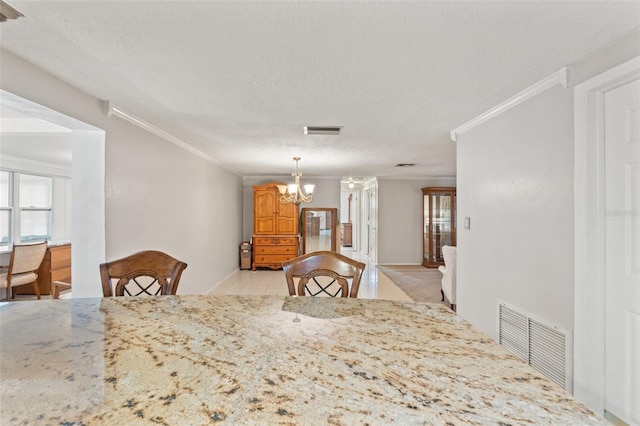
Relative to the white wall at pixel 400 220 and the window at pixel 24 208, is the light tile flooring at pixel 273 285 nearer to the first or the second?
the white wall at pixel 400 220

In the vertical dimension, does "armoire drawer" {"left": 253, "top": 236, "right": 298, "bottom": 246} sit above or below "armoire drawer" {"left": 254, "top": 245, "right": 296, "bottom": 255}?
above

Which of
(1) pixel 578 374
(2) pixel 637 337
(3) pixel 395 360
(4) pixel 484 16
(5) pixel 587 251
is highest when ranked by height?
(4) pixel 484 16

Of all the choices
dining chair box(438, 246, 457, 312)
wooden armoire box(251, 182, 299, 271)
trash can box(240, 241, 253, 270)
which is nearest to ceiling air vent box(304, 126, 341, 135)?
dining chair box(438, 246, 457, 312)

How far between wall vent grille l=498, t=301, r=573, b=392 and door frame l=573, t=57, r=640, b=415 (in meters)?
0.11

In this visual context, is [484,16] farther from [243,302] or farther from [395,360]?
[243,302]

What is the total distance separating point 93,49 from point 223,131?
5.33 feet

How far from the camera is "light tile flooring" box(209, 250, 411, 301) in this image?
5004mm

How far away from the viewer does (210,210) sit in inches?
196

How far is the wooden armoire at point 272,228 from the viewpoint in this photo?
6871mm

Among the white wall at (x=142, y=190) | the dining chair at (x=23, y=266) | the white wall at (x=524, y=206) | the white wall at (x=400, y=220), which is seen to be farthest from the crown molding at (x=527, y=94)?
the dining chair at (x=23, y=266)

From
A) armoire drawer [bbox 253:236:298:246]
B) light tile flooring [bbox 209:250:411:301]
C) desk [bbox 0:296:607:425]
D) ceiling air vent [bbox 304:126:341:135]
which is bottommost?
light tile flooring [bbox 209:250:411:301]

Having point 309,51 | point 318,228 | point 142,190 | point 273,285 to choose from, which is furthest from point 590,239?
point 318,228

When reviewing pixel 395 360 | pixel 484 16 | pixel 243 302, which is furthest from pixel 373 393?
pixel 484 16

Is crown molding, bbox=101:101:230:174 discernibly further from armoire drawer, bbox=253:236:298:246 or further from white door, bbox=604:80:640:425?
white door, bbox=604:80:640:425
